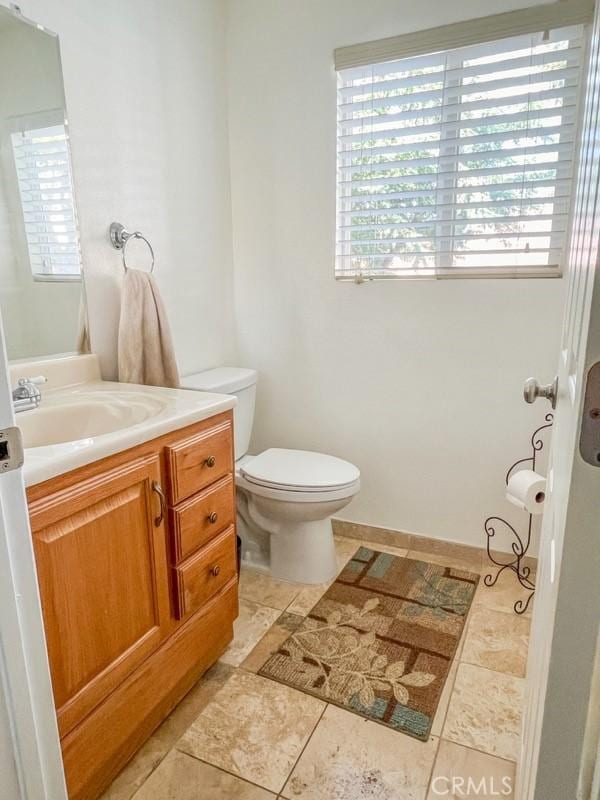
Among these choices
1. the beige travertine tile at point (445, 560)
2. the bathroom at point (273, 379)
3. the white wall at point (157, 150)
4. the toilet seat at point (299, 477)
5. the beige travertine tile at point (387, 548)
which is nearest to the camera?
the bathroom at point (273, 379)

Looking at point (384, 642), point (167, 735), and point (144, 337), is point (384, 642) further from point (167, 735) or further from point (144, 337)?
point (144, 337)

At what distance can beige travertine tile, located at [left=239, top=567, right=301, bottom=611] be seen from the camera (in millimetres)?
1928

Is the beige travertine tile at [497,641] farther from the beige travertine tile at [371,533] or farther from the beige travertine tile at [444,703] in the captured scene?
the beige travertine tile at [371,533]

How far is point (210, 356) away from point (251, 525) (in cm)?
76

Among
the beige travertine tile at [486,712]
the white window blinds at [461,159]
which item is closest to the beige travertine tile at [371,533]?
the beige travertine tile at [486,712]

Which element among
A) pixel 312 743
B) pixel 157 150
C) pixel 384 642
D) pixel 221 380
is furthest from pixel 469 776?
pixel 157 150

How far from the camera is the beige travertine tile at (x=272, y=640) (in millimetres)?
1604

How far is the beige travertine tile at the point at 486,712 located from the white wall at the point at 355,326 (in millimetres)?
688

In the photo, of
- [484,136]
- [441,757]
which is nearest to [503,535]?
[441,757]

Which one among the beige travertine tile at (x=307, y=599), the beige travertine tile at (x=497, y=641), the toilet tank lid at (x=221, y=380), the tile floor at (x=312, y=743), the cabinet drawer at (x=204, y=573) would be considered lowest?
the beige travertine tile at (x=307, y=599)

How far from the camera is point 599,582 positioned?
452 millimetres

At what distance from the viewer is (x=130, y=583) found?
118 centimetres

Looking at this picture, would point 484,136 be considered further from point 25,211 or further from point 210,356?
point 25,211

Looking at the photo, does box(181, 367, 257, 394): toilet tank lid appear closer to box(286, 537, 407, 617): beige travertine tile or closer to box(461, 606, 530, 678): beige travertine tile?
box(286, 537, 407, 617): beige travertine tile
